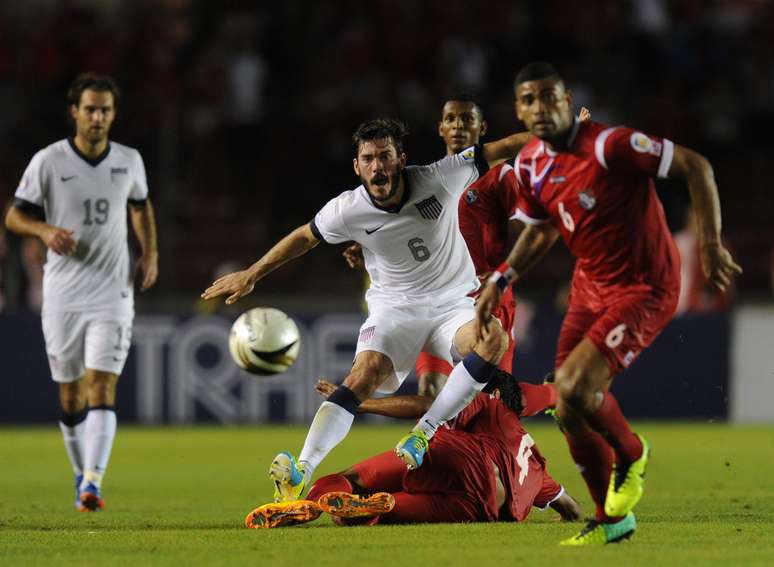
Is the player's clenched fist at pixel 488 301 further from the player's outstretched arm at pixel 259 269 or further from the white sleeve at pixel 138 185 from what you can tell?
the white sleeve at pixel 138 185

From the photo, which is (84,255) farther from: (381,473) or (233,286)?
(381,473)

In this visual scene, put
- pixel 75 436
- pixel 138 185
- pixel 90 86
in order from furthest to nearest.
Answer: pixel 138 185 < pixel 75 436 < pixel 90 86

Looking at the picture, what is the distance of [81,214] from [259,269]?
2035mm

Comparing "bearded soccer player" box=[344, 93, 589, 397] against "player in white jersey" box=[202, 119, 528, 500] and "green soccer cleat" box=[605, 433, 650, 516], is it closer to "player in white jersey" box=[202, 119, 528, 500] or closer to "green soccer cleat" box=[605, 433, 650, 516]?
"player in white jersey" box=[202, 119, 528, 500]

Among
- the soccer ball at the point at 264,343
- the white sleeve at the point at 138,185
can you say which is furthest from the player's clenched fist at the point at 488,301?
the white sleeve at the point at 138,185

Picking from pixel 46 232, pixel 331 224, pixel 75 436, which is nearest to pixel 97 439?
pixel 75 436

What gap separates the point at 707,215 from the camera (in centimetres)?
575

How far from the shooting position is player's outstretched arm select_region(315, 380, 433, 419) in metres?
7.88

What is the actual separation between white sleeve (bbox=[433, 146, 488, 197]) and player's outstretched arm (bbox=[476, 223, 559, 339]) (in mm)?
1553

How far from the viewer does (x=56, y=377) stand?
9219 millimetres

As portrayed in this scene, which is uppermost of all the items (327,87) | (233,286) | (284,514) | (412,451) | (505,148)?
(327,87)

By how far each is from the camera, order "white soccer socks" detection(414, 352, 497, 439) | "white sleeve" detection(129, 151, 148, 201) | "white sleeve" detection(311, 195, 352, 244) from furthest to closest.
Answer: "white sleeve" detection(129, 151, 148, 201) < "white sleeve" detection(311, 195, 352, 244) < "white soccer socks" detection(414, 352, 497, 439)

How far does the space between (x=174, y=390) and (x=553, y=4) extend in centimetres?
694

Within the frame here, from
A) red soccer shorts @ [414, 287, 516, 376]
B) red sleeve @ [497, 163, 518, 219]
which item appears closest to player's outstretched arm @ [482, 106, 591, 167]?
red sleeve @ [497, 163, 518, 219]
